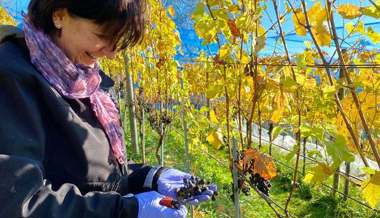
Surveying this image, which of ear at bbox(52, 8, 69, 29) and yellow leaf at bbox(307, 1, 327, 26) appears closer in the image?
ear at bbox(52, 8, 69, 29)

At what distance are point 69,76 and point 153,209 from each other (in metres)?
0.44

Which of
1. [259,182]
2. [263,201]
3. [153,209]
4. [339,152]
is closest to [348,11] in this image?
[339,152]

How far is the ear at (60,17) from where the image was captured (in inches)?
41.0

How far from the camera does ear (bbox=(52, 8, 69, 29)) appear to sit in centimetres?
104

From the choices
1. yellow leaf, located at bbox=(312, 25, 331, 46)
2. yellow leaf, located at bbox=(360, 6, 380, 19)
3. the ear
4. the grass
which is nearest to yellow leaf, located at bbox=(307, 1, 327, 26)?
yellow leaf, located at bbox=(312, 25, 331, 46)

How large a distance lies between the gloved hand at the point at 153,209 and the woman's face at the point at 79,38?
1.42 feet

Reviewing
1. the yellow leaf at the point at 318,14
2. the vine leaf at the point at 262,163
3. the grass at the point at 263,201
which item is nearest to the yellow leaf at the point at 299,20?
the yellow leaf at the point at 318,14

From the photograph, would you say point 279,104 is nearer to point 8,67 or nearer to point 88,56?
point 88,56

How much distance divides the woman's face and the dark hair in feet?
0.05

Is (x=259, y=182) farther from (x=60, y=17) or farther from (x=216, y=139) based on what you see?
(x=60, y=17)

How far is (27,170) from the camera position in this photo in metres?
0.88

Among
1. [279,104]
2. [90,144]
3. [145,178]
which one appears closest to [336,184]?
[279,104]

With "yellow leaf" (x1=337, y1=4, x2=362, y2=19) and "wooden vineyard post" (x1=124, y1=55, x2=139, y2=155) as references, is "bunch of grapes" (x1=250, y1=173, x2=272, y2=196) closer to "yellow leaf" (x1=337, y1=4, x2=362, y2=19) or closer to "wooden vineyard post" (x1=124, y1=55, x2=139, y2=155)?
"yellow leaf" (x1=337, y1=4, x2=362, y2=19)

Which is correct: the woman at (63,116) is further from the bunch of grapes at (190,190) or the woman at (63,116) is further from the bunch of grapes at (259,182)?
the bunch of grapes at (259,182)
